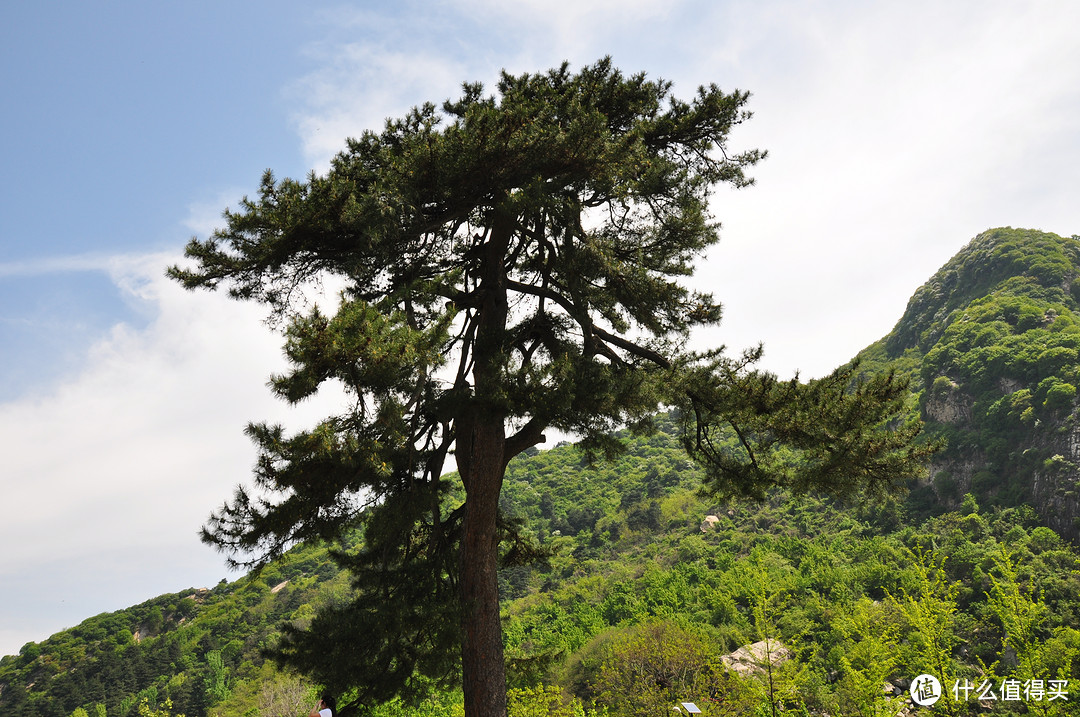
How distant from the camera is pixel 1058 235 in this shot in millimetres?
55938

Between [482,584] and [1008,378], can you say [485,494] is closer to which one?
[482,584]

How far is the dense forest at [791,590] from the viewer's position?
14508mm

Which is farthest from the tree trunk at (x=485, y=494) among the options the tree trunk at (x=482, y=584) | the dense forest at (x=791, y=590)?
the dense forest at (x=791, y=590)

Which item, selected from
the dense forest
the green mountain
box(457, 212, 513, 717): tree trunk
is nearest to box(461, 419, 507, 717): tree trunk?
box(457, 212, 513, 717): tree trunk

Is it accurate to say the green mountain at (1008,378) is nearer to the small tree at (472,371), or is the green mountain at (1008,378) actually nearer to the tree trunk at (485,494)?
the small tree at (472,371)

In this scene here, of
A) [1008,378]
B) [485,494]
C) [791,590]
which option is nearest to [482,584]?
[485,494]

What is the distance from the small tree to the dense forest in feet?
3.04

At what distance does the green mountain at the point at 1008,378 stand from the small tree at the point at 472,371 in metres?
33.5

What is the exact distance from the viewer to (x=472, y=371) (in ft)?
23.3

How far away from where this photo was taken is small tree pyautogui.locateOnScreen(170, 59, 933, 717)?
5.50 m

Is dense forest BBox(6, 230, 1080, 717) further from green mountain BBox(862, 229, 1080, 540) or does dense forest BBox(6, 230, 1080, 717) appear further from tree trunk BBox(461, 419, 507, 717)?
tree trunk BBox(461, 419, 507, 717)

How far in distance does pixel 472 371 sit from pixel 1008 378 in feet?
144

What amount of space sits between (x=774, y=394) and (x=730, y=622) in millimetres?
27667

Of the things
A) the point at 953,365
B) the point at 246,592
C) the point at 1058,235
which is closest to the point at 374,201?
the point at 953,365
